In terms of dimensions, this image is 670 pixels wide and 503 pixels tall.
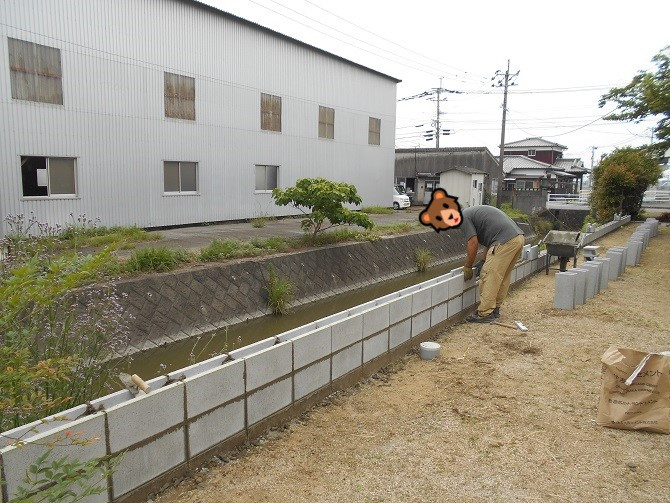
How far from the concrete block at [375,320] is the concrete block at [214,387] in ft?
5.12

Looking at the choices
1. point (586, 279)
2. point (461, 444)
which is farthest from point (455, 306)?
point (461, 444)

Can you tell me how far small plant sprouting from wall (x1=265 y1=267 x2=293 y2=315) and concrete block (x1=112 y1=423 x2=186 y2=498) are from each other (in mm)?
7400

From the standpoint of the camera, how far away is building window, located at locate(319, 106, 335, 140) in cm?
2112

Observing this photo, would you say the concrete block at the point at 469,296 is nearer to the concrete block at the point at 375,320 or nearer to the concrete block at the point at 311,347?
the concrete block at the point at 375,320

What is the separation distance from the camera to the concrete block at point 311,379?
3.89 meters

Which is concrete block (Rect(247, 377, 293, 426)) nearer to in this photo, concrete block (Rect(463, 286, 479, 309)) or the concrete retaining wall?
the concrete retaining wall

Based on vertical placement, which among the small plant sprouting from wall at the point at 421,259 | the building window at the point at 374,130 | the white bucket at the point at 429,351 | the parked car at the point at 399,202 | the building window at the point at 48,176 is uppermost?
the building window at the point at 374,130

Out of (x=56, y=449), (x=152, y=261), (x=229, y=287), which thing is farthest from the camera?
(x=229, y=287)

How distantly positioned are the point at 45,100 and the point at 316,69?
36.1 ft

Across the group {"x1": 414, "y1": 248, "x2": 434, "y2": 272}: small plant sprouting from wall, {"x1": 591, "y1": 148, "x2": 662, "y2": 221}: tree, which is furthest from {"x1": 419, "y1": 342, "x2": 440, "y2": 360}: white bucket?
{"x1": 591, "y1": 148, "x2": 662, "y2": 221}: tree

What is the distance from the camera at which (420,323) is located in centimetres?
559

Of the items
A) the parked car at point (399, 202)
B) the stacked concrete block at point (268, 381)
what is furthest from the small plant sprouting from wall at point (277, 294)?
the parked car at point (399, 202)

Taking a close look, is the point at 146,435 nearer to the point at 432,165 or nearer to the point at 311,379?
the point at 311,379

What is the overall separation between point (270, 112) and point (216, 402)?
54.4 ft
